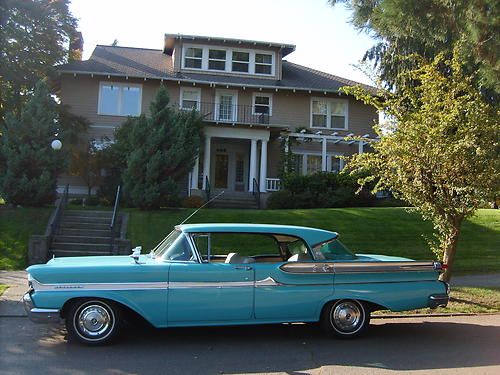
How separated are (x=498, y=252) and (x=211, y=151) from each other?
15.8m

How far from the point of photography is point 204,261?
6660 mm

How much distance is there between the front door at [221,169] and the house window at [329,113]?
4883 millimetres

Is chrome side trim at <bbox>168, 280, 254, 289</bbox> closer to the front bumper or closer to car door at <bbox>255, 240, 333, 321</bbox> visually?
car door at <bbox>255, 240, 333, 321</bbox>

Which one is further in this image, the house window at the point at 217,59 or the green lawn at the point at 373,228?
the house window at the point at 217,59

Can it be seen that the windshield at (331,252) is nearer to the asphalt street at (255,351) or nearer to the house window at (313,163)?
the asphalt street at (255,351)

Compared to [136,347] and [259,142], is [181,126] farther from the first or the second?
[136,347]

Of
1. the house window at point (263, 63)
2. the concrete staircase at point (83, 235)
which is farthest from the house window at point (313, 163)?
the concrete staircase at point (83, 235)

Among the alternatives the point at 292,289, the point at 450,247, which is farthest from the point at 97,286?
the point at 450,247

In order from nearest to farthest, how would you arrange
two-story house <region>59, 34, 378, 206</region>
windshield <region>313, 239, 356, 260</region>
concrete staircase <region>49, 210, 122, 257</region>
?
windshield <region>313, 239, 356, 260</region> → concrete staircase <region>49, 210, 122, 257</region> → two-story house <region>59, 34, 378, 206</region>

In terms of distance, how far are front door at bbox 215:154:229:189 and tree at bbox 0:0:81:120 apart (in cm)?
890

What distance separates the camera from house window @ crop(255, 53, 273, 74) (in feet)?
89.6

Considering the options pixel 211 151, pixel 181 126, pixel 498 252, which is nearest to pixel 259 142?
pixel 211 151

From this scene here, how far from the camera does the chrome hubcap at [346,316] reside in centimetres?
690

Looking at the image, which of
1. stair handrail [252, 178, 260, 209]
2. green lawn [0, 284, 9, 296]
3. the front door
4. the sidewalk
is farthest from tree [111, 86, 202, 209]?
the front door
